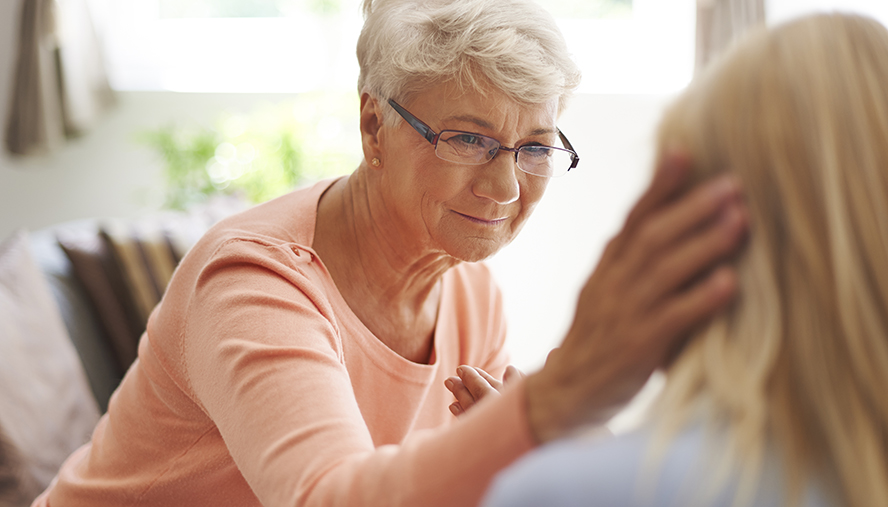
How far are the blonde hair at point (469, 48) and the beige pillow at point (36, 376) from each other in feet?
3.29

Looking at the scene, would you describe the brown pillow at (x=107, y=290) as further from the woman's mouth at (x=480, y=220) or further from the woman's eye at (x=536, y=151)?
the woman's eye at (x=536, y=151)

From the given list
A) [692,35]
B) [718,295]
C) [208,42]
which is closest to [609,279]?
[718,295]

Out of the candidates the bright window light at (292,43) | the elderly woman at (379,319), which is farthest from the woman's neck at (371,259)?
the bright window light at (292,43)

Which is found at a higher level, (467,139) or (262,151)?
(467,139)

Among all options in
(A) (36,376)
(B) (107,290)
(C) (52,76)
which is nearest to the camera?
(A) (36,376)

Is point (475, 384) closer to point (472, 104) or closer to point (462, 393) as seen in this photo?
point (462, 393)

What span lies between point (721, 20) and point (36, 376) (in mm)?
2770

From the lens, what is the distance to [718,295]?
0.51 meters

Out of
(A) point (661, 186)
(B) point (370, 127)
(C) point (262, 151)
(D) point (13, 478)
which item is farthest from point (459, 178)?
(C) point (262, 151)

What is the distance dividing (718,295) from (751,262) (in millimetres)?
47

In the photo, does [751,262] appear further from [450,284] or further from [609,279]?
[450,284]

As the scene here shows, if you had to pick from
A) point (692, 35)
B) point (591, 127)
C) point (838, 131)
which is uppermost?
point (838, 131)

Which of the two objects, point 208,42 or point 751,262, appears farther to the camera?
point 208,42

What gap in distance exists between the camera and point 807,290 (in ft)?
1.74
